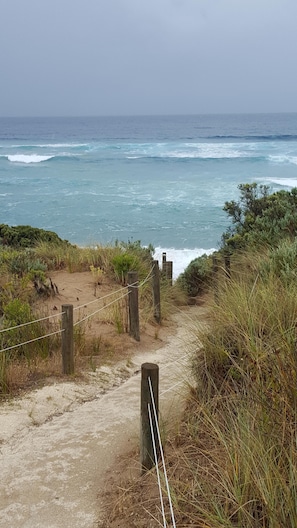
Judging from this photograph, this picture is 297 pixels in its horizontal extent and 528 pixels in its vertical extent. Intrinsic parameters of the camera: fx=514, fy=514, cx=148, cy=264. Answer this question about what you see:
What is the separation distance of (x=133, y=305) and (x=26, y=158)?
4457 centimetres

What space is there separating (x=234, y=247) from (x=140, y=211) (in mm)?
15433

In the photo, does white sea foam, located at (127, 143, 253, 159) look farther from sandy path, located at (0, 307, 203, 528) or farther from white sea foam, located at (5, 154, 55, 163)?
sandy path, located at (0, 307, 203, 528)

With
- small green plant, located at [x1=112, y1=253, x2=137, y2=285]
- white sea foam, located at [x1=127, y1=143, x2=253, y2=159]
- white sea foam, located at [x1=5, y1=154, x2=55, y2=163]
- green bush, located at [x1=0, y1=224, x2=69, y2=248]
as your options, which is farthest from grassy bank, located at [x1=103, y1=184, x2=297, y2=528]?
white sea foam, located at [x1=5, y1=154, x2=55, y2=163]

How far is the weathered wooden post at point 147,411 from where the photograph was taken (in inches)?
148

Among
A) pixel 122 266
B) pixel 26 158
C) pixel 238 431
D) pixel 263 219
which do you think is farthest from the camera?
pixel 26 158

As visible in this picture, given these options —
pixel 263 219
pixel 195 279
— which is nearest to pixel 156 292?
pixel 195 279

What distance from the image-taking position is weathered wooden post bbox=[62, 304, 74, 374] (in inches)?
237

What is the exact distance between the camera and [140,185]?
35281 millimetres

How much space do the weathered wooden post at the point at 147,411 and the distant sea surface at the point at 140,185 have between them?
41.9 feet

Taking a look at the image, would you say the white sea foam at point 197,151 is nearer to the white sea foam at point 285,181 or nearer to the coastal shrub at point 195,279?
the white sea foam at point 285,181

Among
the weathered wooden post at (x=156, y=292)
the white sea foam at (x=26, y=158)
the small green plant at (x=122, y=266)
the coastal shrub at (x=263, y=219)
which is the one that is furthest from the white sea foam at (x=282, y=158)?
the weathered wooden post at (x=156, y=292)

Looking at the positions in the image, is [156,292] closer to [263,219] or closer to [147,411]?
[263,219]

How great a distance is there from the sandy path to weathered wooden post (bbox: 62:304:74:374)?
0.81ft

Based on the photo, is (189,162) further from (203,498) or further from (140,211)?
(203,498)
